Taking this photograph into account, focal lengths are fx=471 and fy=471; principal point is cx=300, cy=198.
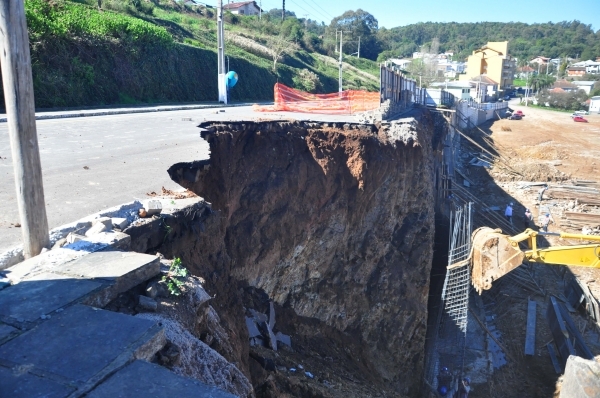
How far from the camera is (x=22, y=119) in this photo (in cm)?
364

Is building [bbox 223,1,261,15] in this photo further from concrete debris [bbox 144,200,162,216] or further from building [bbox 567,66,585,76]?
concrete debris [bbox 144,200,162,216]

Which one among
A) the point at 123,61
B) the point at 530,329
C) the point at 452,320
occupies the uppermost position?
the point at 123,61

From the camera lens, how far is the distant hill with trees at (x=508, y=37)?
134 m

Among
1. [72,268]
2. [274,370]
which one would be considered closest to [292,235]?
[274,370]

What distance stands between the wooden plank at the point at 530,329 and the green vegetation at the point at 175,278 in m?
12.9

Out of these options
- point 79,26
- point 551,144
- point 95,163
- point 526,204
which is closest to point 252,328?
point 95,163

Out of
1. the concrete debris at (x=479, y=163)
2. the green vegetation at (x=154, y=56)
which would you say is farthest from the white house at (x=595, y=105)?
the concrete debris at (x=479, y=163)

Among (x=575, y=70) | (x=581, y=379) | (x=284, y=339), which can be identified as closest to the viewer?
(x=284, y=339)

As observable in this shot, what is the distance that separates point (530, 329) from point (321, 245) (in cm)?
833

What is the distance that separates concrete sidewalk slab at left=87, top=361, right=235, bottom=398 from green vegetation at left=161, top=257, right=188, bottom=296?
1.20 metres

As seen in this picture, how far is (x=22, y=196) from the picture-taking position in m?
3.72

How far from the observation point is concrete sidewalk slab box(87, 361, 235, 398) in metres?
2.28

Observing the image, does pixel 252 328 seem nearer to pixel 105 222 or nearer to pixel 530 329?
pixel 105 222

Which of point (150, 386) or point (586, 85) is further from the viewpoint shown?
point (586, 85)
